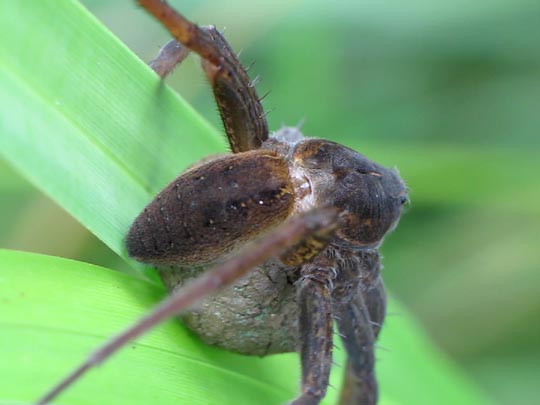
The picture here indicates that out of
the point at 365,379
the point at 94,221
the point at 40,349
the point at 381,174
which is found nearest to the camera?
the point at 40,349

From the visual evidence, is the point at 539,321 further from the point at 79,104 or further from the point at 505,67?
the point at 79,104

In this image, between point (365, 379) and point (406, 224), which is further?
point (406, 224)

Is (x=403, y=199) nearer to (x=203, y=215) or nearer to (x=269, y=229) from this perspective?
(x=269, y=229)

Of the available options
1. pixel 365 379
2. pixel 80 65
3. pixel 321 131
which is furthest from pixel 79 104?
pixel 321 131

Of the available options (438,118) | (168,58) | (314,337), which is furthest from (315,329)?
(438,118)

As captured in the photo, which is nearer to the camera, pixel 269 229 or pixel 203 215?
pixel 203 215

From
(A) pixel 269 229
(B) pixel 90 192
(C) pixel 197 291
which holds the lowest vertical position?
(C) pixel 197 291

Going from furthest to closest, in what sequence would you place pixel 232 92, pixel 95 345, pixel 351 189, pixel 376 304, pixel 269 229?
pixel 376 304 < pixel 232 92 < pixel 351 189 < pixel 269 229 < pixel 95 345
